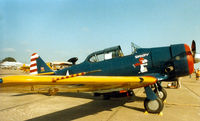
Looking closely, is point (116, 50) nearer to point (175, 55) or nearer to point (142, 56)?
point (142, 56)

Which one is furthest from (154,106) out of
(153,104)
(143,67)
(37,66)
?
(37,66)

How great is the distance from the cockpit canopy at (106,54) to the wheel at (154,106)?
2.04 metres

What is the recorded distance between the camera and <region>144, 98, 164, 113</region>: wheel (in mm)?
4098

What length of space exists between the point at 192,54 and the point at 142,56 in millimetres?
1713

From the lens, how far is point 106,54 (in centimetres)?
535

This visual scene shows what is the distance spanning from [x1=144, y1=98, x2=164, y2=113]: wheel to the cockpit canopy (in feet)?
6.69

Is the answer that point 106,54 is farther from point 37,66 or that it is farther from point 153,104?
point 37,66

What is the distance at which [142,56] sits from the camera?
4863 millimetres

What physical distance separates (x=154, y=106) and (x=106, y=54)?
2.59 meters

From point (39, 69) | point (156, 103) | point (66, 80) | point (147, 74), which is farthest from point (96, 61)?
point (39, 69)

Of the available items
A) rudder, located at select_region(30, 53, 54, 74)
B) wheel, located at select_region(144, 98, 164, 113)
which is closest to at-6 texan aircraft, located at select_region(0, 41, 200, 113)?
wheel, located at select_region(144, 98, 164, 113)

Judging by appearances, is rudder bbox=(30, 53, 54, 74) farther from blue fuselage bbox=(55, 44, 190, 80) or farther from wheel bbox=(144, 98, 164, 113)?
wheel bbox=(144, 98, 164, 113)

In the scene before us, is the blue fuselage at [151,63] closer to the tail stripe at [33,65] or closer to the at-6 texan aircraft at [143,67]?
the at-6 texan aircraft at [143,67]

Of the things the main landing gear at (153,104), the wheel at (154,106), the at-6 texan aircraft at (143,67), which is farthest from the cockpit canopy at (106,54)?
the wheel at (154,106)
